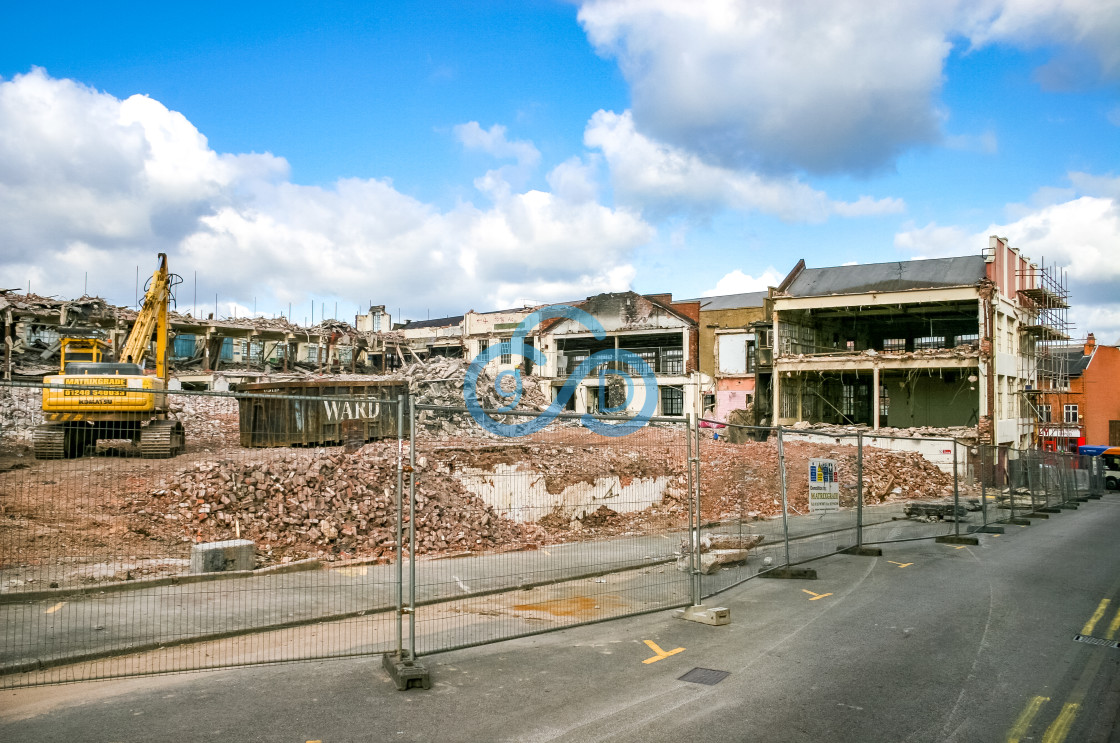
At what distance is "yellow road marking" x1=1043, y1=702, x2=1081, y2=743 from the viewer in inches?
209

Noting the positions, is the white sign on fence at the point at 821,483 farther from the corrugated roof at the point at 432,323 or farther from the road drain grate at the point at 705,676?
Answer: the corrugated roof at the point at 432,323

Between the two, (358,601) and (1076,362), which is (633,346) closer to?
(1076,362)

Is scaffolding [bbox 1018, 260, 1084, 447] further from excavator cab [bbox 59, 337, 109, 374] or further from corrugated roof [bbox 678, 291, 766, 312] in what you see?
excavator cab [bbox 59, 337, 109, 374]

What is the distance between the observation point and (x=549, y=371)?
178 feet

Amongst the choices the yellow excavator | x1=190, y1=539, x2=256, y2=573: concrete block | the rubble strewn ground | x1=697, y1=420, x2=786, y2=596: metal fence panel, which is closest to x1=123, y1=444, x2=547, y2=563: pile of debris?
the rubble strewn ground

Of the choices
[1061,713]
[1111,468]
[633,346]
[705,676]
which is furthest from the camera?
[633,346]

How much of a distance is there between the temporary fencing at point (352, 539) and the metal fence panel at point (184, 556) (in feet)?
0.12

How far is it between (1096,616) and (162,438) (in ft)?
51.3

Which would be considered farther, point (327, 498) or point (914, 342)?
point (914, 342)

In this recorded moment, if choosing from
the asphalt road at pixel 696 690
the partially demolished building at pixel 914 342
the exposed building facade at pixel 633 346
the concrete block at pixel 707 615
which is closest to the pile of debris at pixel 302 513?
the concrete block at pixel 707 615

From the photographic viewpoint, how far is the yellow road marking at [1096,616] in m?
8.34

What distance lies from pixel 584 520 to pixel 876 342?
4597 cm

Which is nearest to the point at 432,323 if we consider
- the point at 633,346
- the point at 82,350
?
the point at 633,346

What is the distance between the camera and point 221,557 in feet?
34.7
